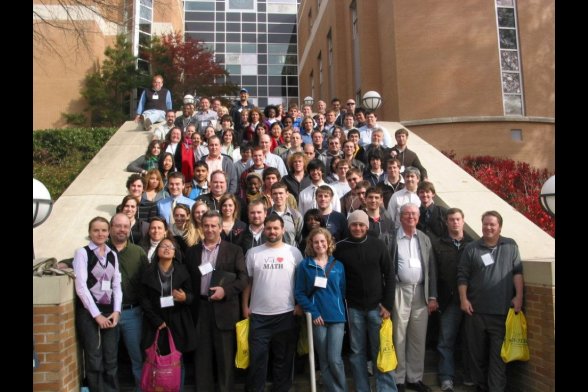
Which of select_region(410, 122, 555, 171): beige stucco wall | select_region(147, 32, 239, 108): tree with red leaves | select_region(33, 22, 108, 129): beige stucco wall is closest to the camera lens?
select_region(410, 122, 555, 171): beige stucco wall

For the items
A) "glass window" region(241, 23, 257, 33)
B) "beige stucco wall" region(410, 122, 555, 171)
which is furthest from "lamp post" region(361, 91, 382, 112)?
"glass window" region(241, 23, 257, 33)

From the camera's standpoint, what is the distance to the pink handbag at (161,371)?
4.85m

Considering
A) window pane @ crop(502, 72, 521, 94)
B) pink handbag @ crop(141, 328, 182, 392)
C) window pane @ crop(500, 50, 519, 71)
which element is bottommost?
pink handbag @ crop(141, 328, 182, 392)

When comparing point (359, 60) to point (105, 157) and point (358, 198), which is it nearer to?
point (105, 157)

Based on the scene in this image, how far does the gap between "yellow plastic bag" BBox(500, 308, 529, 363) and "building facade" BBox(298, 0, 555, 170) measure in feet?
40.1

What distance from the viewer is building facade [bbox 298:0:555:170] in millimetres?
16984

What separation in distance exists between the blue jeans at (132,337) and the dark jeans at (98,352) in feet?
0.37

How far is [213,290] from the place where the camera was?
512cm

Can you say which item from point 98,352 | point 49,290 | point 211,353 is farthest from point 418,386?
point 49,290

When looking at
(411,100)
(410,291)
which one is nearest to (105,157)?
(410,291)

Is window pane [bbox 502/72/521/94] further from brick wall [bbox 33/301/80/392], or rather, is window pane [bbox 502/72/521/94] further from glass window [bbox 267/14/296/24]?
glass window [bbox 267/14/296/24]

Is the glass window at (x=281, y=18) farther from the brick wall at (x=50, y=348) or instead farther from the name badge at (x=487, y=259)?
the brick wall at (x=50, y=348)

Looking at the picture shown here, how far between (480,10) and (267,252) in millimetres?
15173

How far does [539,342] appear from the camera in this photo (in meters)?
5.21
